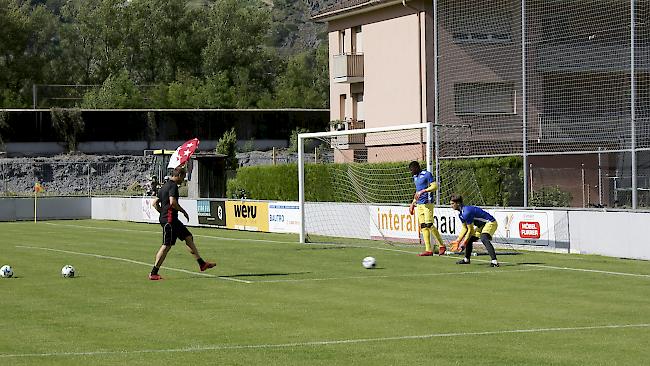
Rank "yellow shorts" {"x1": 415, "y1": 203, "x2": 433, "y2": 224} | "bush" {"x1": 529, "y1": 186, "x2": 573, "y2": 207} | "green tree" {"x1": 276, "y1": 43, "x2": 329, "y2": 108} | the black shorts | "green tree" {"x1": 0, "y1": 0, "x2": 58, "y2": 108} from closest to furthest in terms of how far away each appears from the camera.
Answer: the black shorts, "yellow shorts" {"x1": 415, "y1": 203, "x2": 433, "y2": 224}, "bush" {"x1": 529, "y1": 186, "x2": 573, "y2": 207}, "green tree" {"x1": 0, "y1": 0, "x2": 58, "y2": 108}, "green tree" {"x1": 276, "y1": 43, "x2": 329, "y2": 108}

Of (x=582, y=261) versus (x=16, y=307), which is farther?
(x=582, y=261)

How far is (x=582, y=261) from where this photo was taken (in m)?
24.5

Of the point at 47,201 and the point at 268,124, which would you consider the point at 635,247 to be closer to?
the point at 47,201

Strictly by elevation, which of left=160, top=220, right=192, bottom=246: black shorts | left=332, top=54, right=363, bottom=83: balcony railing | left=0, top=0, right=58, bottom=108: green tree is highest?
left=0, top=0, right=58, bottom=108: green tree

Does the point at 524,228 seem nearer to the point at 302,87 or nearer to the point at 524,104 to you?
the point at 524,104

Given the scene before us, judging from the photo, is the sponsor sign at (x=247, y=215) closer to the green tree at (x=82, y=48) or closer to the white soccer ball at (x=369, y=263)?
the white soccer ball at (x=369, y=263)

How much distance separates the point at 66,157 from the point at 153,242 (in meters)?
40.7

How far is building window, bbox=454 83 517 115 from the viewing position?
36188 millimetres

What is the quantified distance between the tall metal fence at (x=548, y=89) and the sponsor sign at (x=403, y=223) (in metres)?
2.01

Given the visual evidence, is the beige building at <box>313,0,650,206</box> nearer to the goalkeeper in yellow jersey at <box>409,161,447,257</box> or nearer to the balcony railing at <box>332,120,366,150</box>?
the balcony railing at <box>332,120,366,150</box>

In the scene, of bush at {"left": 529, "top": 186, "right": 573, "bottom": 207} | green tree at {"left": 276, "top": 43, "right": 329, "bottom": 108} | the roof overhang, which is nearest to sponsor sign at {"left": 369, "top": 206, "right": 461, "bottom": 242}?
bush at {"left": 529, "top": 186, "right": 573, "bottom": 207}

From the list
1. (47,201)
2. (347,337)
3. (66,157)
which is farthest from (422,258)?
(66,157)

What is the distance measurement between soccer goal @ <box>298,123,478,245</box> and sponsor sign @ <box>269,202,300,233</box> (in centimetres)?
38

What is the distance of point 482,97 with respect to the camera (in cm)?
3788
